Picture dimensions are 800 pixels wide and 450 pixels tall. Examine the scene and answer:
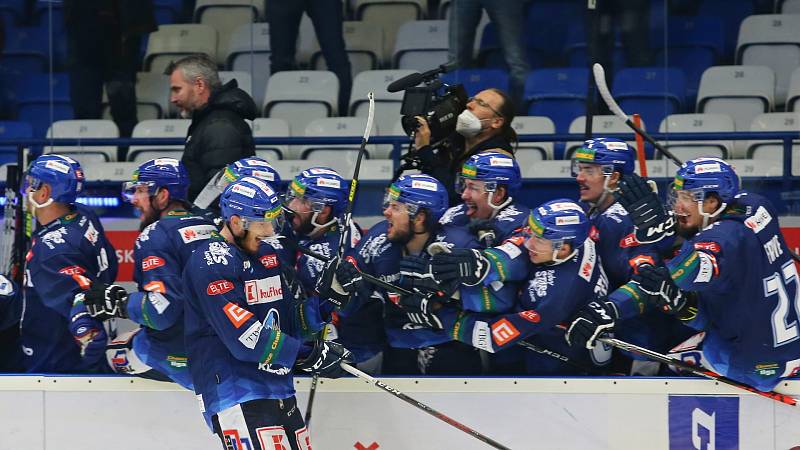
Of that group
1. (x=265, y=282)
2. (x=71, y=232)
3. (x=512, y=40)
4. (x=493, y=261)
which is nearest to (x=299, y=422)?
(x=265, y=282)

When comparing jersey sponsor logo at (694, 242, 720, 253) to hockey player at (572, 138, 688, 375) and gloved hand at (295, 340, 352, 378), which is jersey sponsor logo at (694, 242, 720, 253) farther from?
gloved hand at (295, 340, 352, 378)

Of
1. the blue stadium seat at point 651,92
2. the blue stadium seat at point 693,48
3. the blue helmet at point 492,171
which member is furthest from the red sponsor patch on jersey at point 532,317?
the blue stadium seat at point 693,48

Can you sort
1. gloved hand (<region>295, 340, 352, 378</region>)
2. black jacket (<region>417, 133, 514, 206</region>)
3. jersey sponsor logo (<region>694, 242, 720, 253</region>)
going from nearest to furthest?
gloved hand (<region>295, 340, 352, 378</region>), jersey sponsor logo (<region>694, 242, 720, 253</region>), black jacket (<region>417, 133, 514, 206</region>)

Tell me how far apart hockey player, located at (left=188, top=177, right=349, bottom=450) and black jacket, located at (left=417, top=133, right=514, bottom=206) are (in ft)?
4.72

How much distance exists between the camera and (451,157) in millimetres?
6227

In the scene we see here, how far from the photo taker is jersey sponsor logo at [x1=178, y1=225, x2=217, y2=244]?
532 centimetres

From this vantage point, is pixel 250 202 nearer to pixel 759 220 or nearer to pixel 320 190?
pixel 320 190

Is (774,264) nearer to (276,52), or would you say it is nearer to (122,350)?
(122,350)

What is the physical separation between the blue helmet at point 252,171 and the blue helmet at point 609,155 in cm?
131

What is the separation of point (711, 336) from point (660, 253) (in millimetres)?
485

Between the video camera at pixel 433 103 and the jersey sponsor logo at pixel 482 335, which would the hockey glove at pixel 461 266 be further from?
the video camera at pixel 433 103

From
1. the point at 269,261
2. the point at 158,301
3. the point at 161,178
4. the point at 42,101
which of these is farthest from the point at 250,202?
the point at 42,101

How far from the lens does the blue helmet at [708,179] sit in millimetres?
5156

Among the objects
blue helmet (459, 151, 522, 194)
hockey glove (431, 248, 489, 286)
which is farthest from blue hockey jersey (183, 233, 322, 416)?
blue helmet (459, 151, 522, 194)
